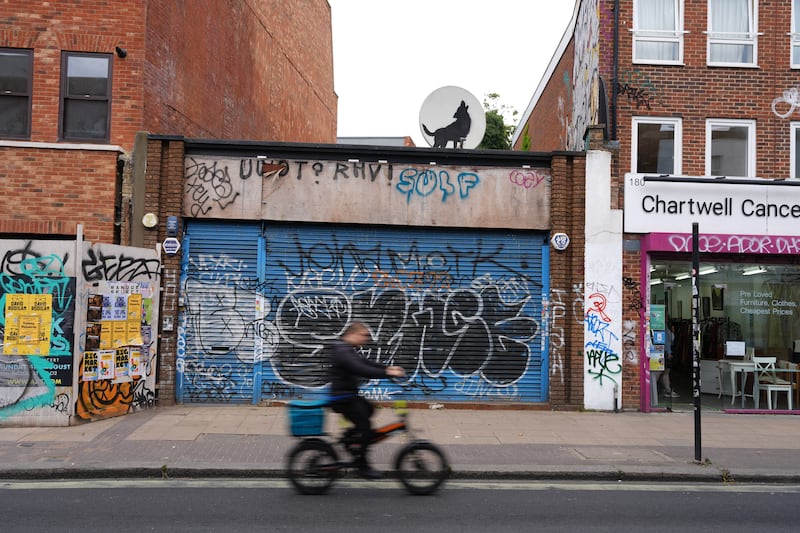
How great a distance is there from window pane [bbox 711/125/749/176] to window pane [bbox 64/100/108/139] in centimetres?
1085

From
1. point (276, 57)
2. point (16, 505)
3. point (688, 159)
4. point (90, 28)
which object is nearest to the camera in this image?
point (16, 505)

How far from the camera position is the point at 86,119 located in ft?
40.9

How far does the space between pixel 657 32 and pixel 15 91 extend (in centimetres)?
1137

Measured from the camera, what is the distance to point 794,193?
43.0 feet

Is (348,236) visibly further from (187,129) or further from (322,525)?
(322,525)

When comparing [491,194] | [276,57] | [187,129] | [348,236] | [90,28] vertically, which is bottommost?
[348,236]

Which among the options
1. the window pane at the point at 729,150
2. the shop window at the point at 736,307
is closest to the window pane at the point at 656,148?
the window pane at the point at 729,150

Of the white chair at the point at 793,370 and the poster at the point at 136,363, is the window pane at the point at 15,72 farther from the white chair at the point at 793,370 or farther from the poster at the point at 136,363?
the white chair at the point at 793,370

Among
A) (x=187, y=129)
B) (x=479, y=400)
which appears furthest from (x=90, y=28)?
(x=479, y=400)

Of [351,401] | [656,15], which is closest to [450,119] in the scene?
[656,15]

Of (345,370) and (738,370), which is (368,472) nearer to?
(345,370)

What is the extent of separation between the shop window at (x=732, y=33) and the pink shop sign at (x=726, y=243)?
3326mm

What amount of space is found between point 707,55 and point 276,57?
41.0ft

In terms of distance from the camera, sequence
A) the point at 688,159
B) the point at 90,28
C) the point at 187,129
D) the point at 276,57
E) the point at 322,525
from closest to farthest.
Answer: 1. the point at 322,525
2. the point at 90,28
3. the point at 688,159
4. the point at 187,129
5. the point at 276,57
